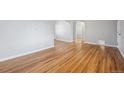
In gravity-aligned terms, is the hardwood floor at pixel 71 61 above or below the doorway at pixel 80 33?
below

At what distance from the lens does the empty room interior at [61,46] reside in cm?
201

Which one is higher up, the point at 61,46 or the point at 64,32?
the point at 64,32

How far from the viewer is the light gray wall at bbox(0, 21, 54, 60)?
206 cm

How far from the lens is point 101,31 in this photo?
2.15 metres

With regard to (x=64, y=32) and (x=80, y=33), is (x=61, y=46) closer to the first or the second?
(x=64, y=32)

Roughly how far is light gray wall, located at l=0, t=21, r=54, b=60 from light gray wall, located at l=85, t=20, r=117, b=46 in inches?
20.2

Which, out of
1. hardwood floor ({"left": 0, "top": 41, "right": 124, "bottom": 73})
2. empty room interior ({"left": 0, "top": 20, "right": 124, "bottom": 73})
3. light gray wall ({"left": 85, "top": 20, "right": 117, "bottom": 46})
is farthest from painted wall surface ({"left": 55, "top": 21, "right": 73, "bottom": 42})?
light gray wall ({"left": 85, "top": 20, "right": 117, "bottom": 46})

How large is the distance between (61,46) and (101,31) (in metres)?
0.59

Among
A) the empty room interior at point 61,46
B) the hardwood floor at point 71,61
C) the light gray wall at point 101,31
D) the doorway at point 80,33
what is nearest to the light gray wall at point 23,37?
the empty room interior at point 61,46

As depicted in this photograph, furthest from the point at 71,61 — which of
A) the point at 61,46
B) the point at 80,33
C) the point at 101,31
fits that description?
the point at 101,31

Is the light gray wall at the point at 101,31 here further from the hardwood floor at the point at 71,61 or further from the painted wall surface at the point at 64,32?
the painted wall surface at the point at 64,32

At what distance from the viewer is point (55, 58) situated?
7.09ft
